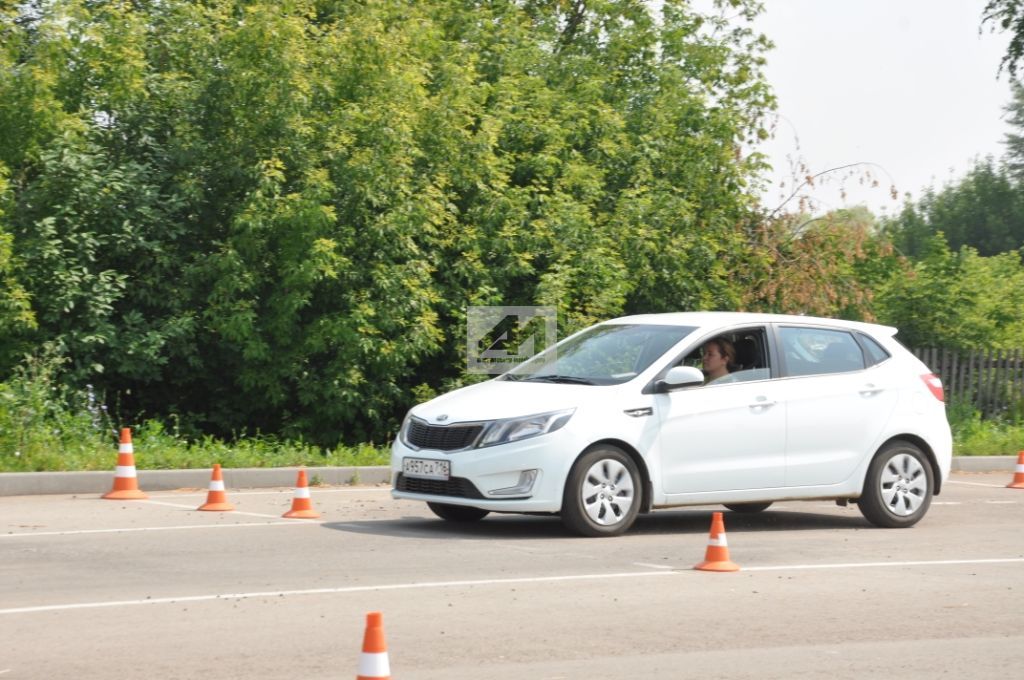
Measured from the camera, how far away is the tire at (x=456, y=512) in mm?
12227

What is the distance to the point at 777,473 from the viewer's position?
12172mm

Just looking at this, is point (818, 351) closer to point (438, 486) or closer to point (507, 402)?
point (507, 402)

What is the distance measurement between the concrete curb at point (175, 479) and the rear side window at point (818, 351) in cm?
514

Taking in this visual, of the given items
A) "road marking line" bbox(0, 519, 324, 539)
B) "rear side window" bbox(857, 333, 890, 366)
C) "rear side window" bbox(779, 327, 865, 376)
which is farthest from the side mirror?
"road marking line" bbox(0, 519, 324, 539)

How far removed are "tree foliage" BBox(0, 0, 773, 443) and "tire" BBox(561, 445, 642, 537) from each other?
7885 mm

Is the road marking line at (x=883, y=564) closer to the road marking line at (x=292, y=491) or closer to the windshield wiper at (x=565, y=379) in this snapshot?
the windshield wiper at (x=565, y=379)

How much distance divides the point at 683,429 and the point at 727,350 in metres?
0.97

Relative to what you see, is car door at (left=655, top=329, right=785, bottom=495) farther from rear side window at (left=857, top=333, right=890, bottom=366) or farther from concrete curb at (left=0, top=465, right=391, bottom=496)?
concrete curb at (left=0, top=465, right=391, bottom=496)

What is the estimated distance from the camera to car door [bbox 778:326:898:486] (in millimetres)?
12273

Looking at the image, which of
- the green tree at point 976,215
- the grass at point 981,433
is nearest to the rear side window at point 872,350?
the grass at point 981,433

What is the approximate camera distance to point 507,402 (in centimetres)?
1144

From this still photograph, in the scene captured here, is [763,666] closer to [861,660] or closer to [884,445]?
[861,660]

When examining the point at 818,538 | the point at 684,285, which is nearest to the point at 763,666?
the point at 818,538

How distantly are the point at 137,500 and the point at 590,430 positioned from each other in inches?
184
